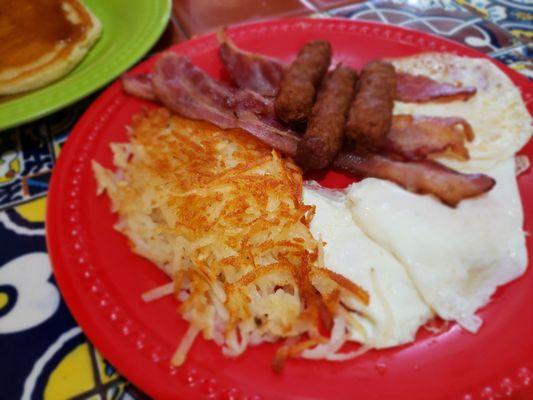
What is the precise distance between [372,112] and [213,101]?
29.6 inches

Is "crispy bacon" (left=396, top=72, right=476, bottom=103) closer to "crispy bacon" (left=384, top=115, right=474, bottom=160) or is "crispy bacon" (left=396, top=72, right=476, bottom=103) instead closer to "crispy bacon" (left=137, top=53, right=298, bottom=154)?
"crispy bacon" (left=384, top=115, right=474, bottom=160)

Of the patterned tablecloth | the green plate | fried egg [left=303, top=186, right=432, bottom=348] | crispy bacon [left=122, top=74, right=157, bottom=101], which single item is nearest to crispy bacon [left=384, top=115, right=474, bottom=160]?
fried egg [left=303, top=186, right=432, bottom=348]

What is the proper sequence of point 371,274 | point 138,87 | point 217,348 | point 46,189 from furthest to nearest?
point 138,87 → point 46,189 → point 371,274 → point 217,348

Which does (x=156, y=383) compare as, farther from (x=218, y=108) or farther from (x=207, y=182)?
(x=218, y=108)

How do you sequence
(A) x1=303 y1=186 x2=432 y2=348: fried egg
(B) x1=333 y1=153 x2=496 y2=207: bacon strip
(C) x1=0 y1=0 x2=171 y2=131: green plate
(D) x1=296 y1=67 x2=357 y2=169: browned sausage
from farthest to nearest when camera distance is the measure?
(C) x1=0 y1=0 x2=171 y2=131: green plate
(D) x1=296 y1=67 x2=357 y2=169: browned sausage
(B) x1=333 y1=153 x2=496 y2=207: bacon strip
(A) x1=303 y1=186 x2=432 y2=348: fried egg

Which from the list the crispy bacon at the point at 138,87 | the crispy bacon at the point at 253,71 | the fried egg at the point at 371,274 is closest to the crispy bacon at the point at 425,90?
the crispy bacon at the point at 253,71

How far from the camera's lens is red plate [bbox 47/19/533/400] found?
4.35 ft

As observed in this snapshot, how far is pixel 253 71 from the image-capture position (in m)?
2.28

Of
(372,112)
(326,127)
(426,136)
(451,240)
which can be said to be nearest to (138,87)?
(326,127)

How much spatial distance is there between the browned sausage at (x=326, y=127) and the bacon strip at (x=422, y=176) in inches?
4.7

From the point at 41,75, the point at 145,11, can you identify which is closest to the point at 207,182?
the point at 41,75

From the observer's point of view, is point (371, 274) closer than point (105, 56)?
Yes

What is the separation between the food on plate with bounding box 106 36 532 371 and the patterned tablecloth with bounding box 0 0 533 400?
336mm

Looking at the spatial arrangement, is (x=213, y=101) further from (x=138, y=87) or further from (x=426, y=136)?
(x=426, y=136)
